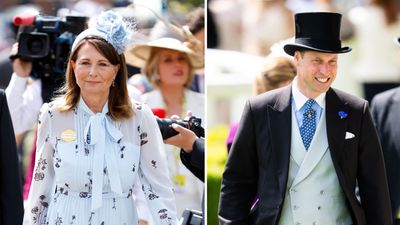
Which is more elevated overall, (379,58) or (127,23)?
(127,23)

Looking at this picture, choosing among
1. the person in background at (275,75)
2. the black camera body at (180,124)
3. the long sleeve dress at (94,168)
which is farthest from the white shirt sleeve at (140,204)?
the person in background at (275,75)

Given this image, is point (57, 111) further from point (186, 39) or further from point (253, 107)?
point (186, 39)

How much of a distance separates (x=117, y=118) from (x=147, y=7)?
1719mm

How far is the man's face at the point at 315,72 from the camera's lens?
504 cm

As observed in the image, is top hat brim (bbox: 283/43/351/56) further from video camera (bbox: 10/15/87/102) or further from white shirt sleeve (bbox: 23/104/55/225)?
video camera (bbox: 10/15/87/102)

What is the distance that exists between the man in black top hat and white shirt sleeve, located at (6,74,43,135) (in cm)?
182

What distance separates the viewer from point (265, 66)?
6578 millimetres

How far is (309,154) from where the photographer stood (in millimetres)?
5004

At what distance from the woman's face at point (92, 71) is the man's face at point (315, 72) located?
3.21ft

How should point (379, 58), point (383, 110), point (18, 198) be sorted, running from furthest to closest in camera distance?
point (379, 58) < point (383, 110) < point (18, 198)

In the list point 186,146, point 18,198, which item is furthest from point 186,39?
point 18,198

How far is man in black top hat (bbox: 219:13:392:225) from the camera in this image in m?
5.01

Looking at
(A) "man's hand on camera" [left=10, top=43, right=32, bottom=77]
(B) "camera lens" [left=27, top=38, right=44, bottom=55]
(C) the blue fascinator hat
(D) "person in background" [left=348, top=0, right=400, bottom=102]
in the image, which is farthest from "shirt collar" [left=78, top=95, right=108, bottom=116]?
(D) "person in background" [left=348, top=0, right=400, bottom=102]


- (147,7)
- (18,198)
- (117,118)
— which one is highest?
(147,7)
